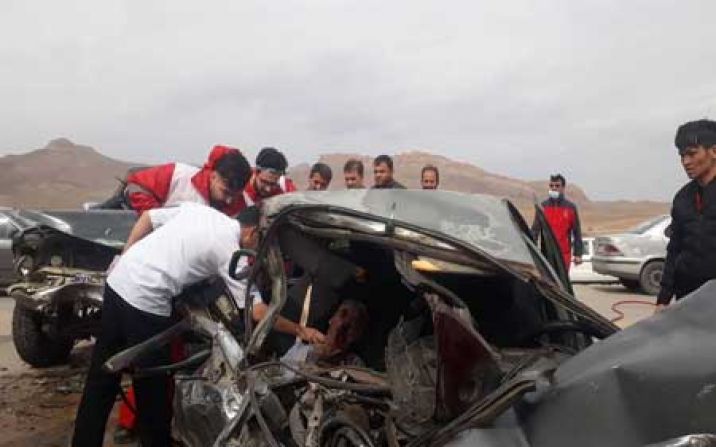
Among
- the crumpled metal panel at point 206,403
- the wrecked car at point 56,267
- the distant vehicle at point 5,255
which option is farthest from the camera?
the distant vehicle at point 5,255

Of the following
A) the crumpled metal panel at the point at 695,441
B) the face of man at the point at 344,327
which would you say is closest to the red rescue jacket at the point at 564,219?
the face of man at the point at 344,327

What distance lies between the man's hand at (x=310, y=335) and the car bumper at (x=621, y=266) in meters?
8.79

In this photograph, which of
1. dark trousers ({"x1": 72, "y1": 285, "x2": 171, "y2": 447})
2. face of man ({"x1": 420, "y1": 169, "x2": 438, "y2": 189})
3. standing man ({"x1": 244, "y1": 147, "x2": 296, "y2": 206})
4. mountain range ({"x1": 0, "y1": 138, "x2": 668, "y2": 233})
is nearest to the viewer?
dark trousers ({"x1": 72, "y1": 285, "x2": 171, "y2": 447})

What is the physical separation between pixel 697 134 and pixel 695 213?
0.41 metres

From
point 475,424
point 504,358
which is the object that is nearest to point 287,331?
point 504,358

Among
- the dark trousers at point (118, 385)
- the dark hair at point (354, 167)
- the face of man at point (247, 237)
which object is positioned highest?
the dark hair at point (354, 167)

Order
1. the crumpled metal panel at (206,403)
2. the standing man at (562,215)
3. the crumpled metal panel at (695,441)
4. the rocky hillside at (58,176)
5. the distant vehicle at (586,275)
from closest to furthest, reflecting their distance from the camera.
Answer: the crumpled metal panel at (695,441), the crumpled metal panel at (206,403), the standing man at (562,215), the distant vehicle at (586,275), the rocky hillside at (58,176)

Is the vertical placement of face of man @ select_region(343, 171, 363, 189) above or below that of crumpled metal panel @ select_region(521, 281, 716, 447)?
above

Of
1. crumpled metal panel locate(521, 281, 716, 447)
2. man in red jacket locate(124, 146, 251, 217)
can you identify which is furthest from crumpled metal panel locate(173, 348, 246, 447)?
crumpled metal panel locate(521, 281, 716, 447)

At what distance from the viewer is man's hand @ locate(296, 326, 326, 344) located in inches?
119

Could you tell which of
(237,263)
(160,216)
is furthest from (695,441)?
(160,216)

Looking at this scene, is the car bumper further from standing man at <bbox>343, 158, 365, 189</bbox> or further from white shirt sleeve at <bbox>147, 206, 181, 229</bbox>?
white shirt sleeve at <bbox>147, 206, 181, 229</bbox>

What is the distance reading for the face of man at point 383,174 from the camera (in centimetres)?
562

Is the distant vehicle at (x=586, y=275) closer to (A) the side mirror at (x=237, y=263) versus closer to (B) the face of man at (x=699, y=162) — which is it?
(B) the face of man at (x=699, y=162)
